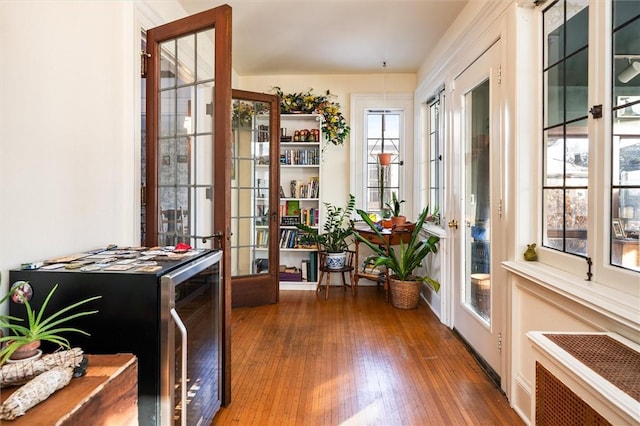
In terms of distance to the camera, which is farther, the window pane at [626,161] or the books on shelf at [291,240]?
the books on shelf at [291,240]

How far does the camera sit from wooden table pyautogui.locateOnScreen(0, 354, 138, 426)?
30.1 inches

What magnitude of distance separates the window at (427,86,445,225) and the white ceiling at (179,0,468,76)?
56 centimetres

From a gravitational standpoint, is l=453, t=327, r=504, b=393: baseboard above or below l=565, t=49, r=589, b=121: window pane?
below

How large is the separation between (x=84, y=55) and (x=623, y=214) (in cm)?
245

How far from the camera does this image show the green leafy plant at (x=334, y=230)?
170 inches

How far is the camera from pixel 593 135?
1.50 metres

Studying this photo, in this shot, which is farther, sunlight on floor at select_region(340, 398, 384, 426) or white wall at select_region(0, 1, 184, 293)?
sunlight on floor at select_region(340, 398, 384, 426)

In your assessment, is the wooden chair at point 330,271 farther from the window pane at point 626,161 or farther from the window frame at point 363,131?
the window pane at point 626,161

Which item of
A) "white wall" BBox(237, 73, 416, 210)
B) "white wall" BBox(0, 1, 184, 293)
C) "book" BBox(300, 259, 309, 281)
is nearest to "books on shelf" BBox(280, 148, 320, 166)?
"white wall" BBox(237, 73, 416, 210)

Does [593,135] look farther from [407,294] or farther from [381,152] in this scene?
[381,152]

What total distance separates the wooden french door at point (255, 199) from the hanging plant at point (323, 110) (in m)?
0.59

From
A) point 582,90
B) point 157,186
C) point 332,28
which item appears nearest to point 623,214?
point 582,90

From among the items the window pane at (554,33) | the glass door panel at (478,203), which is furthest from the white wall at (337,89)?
the window pane at (554,33)

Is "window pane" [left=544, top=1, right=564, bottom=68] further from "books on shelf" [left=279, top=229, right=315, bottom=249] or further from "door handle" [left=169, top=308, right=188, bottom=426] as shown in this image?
"books on shelf" [left=279, top=229, right=315, bottom=249]
